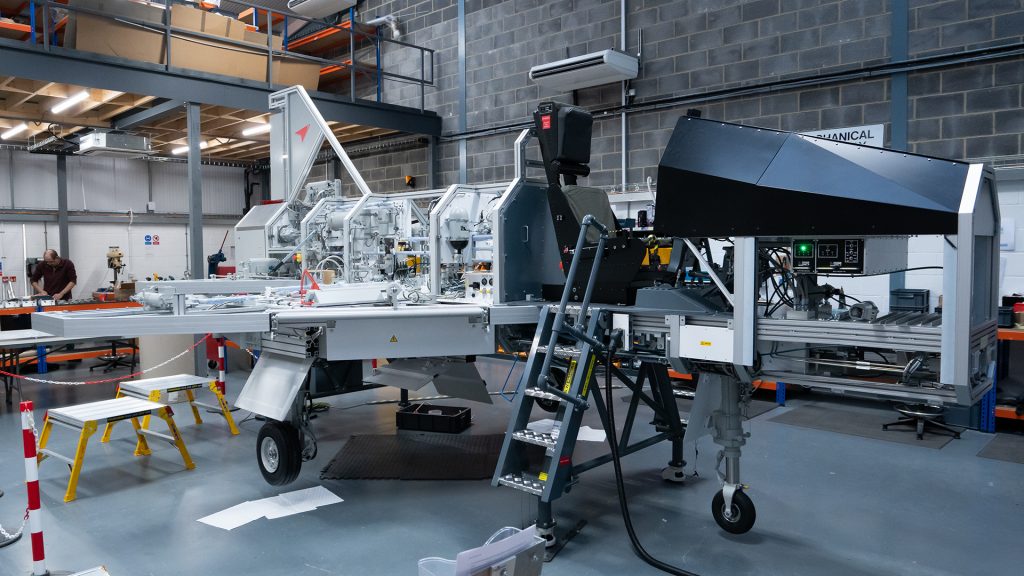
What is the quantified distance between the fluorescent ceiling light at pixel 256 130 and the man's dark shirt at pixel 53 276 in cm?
332

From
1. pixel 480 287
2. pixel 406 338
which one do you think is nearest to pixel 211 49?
pixel 480 287

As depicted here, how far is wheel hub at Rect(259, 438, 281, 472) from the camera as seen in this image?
4070mm

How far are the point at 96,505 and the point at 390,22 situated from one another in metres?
9.54

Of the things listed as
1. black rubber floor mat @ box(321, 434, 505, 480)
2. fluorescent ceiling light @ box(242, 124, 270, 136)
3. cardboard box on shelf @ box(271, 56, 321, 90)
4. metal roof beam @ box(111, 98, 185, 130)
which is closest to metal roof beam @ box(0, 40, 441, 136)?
metal roof beam @ box(111, 98, 185, 130)

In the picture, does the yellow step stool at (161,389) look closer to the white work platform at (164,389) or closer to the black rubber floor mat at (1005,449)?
the white work platform at (164,389)

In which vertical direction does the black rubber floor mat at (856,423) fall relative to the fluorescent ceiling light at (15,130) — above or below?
below

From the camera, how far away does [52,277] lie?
32.6 feet

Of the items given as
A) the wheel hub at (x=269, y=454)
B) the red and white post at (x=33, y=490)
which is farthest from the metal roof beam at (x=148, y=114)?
the red and white post at (x=33, y=490)

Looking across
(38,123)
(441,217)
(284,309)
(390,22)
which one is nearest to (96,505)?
(284,309)

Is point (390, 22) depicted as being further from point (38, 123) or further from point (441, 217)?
point (441, 217)

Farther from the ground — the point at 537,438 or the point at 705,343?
the point at 705,343

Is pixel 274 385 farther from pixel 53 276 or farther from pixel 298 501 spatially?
pixel 53 276

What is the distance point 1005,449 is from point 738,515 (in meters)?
3.05

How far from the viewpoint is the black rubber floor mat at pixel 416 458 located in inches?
176
